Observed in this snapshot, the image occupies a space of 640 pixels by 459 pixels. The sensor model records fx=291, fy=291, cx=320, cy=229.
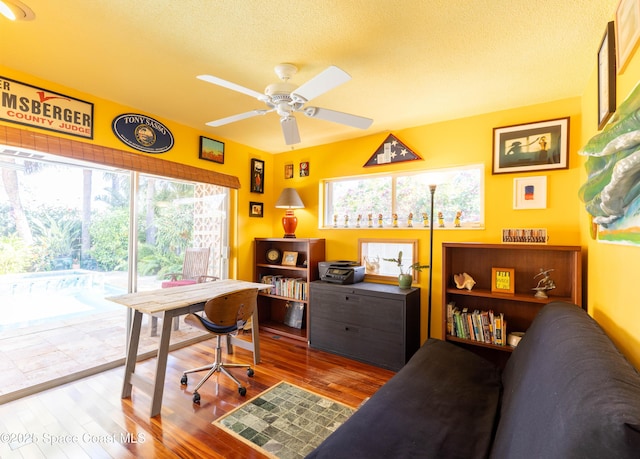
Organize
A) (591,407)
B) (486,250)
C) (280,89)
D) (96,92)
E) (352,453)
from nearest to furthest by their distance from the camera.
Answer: (591,407) → (352,453) → (280,89) → (96,92) → (486,250)

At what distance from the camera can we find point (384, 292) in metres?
2.79

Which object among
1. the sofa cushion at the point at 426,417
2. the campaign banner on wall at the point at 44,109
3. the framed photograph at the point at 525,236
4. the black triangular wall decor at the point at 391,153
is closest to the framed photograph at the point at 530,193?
the framed photograph at the point at 525,236

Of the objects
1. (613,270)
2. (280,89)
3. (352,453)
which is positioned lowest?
(352,453)

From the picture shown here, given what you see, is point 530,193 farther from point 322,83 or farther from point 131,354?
point 131,354

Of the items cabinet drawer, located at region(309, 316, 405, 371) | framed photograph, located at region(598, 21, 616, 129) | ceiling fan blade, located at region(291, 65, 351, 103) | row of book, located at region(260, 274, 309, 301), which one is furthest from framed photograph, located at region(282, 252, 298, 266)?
framed photograph, located at region(598, 21, 616, 129)

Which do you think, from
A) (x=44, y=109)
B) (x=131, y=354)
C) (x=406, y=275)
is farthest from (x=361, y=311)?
(x=44, y=109)

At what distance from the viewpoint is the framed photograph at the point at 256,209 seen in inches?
A: 157

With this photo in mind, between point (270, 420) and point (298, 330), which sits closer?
point (270, 420)

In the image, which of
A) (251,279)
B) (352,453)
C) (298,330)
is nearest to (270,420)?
(352,453)

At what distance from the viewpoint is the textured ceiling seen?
1517 millimetres

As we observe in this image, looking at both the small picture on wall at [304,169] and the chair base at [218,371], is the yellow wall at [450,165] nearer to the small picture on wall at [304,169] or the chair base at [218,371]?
the small picture on wall at [304,169]

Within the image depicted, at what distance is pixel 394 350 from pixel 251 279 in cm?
213

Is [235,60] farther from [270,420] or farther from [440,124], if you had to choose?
[270,420]

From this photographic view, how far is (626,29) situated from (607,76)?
350 mm
